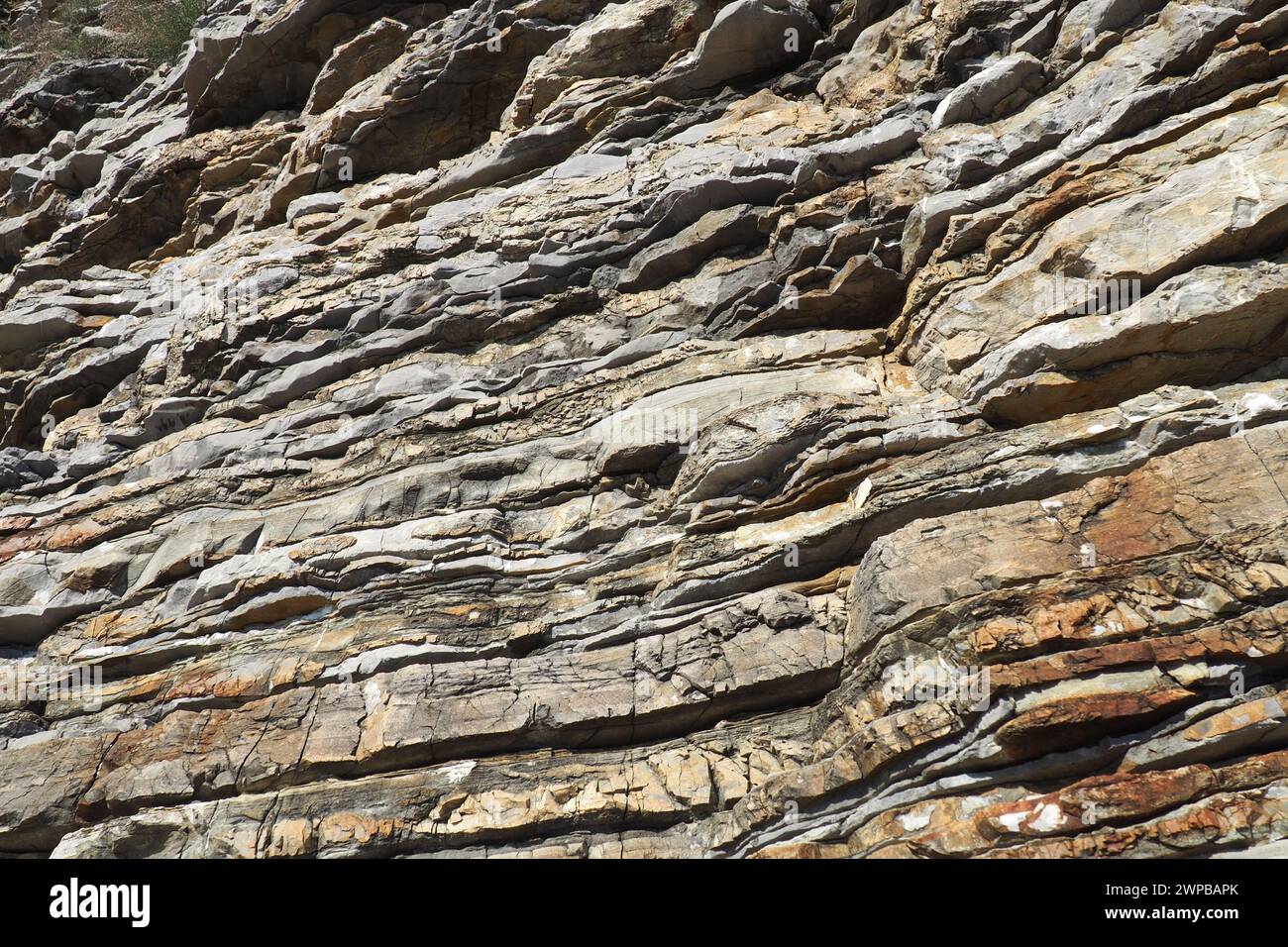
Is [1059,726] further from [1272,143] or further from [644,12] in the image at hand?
[644,12]

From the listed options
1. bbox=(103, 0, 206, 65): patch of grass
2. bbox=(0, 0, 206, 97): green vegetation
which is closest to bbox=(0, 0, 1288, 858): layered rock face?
bbox=(103, 0, 206, 65): patch of grass

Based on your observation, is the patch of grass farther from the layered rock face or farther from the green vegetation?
the layered rock face

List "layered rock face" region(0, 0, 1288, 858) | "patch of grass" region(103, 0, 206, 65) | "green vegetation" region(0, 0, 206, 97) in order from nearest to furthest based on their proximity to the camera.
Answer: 1. "layered rock face" region(0, 0, 1288, 858)
2. "patch of grass" region(103, 0, 206, 65)
3. "green vegetation" region(0, 0, 206, 97)

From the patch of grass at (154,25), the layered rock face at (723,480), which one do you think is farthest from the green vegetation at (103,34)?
the layered rock face at (723,480)

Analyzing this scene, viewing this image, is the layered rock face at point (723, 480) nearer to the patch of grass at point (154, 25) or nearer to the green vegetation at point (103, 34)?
the patch of grass at point (154, 25)

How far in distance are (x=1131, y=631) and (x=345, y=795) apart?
8438 millimetres

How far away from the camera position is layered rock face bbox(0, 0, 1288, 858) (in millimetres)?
7902

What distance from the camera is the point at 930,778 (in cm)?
772

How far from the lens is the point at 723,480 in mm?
11344

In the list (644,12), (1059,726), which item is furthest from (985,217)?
(644,12)

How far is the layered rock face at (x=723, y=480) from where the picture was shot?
311 inches

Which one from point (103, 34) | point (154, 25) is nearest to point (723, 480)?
point (154, 25)

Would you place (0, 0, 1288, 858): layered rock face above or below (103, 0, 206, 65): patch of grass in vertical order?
below

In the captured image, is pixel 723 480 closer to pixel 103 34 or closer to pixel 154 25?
pixel 154 25
